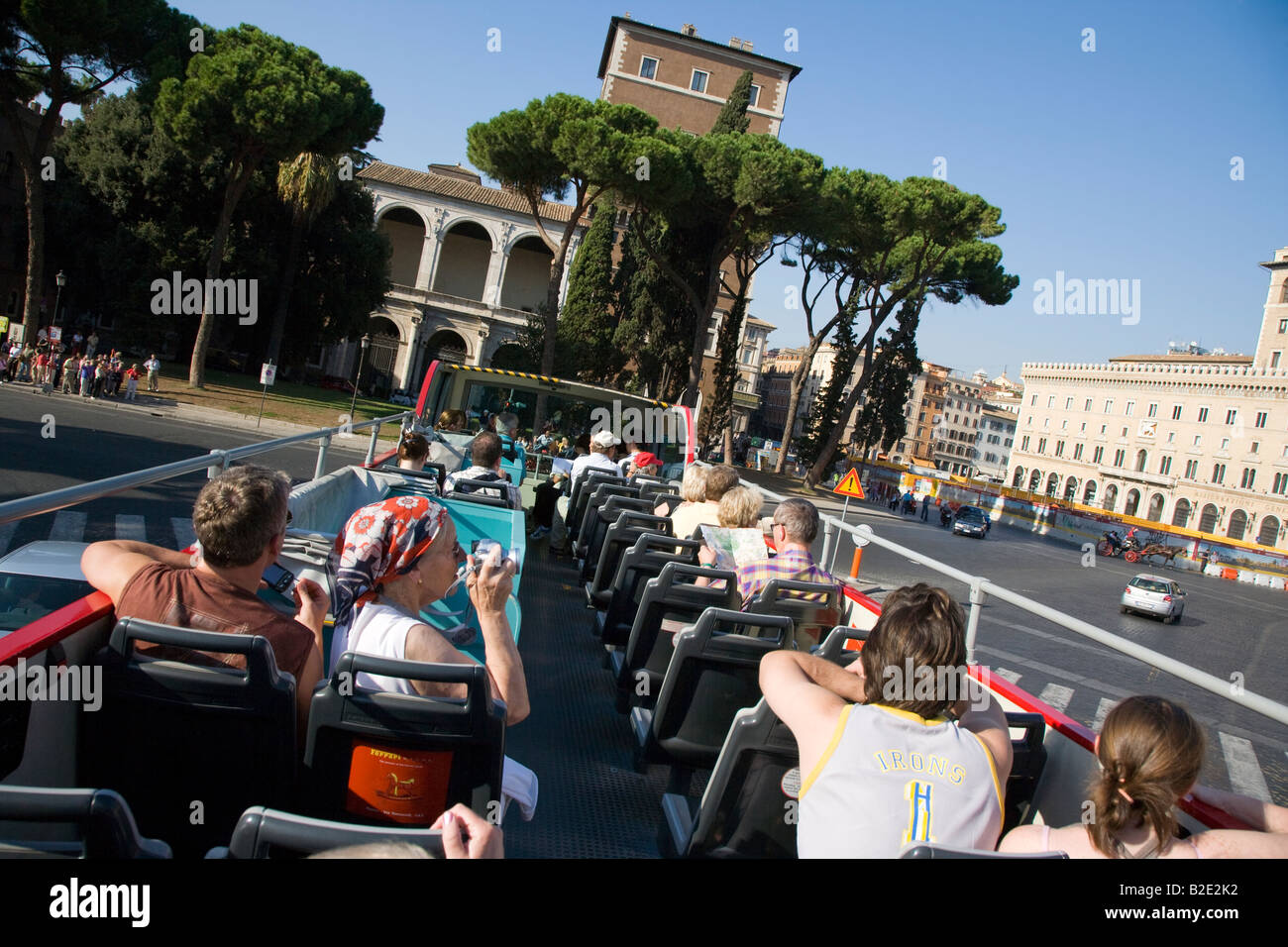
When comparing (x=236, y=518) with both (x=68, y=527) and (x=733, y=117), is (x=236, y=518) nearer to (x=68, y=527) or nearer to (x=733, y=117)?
(x=68, y=527)

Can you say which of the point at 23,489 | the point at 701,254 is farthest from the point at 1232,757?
the point at 701,254

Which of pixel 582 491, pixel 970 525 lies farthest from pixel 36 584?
pixel 970 525

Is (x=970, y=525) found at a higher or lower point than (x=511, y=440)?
lower

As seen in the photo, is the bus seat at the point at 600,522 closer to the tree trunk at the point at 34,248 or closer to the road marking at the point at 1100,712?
the road marking at the point at 1100,712

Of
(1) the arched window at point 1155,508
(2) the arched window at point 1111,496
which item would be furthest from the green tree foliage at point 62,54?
(2) the arched window at point 1111,496

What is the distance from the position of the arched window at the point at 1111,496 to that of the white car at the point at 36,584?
10183 centimetres

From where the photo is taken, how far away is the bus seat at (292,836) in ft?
4.43

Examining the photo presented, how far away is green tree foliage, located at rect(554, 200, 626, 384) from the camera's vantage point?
40281 millimetres

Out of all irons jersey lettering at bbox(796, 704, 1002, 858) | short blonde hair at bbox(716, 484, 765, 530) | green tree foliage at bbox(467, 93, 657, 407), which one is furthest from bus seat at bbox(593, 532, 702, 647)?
green tree foliage at bbox(467, 93, 657, 407)

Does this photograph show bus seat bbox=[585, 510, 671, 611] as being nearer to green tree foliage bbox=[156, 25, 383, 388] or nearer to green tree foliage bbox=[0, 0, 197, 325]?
green tree foliage bbox=[156, 25, 383, 388]

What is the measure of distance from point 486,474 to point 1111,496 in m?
99.6

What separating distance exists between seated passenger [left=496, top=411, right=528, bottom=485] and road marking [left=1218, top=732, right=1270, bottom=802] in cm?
771

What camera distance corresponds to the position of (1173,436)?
288 ft
